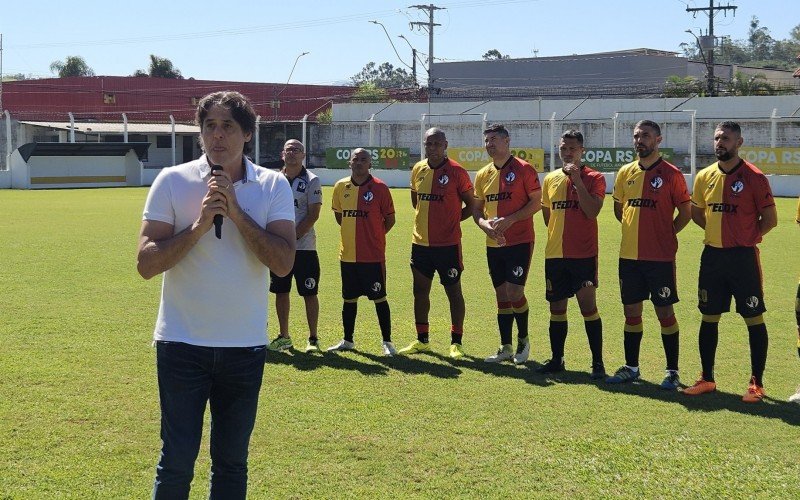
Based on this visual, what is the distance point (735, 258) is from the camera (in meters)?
7.48

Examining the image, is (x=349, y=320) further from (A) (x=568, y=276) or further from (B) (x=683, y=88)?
(B) (x=683, y=88)

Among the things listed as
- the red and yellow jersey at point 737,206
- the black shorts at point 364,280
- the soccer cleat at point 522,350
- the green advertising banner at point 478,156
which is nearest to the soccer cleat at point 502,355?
the soccer cleat at point 522,350

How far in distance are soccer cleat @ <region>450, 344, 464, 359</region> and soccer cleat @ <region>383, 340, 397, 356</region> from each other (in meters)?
0.55

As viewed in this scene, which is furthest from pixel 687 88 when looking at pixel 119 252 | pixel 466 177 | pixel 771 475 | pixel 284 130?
pixel 771 475

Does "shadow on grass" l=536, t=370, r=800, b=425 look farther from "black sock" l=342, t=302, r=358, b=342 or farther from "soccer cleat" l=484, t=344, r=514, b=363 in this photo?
"black sock" l=342, t=302, r=358, b=342

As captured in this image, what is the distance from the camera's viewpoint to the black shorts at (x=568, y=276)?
8305mm

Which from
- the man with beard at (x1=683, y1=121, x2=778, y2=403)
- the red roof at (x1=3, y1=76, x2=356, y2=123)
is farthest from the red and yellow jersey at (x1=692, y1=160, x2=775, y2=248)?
the red roof at (x1=3, y1=76, x2=356, y2=123)

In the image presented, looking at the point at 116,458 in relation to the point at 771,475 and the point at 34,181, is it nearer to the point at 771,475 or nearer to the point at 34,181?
the point at 771,475

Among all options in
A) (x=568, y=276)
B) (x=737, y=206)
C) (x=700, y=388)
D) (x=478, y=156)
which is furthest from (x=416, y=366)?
(x=478, y=156)

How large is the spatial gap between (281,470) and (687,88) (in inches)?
2268

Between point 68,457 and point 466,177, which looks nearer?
point 68,457

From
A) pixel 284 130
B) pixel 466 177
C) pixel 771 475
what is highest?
pixel 284 130

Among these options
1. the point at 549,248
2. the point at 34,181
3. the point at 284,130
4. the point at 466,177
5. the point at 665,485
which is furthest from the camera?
the point at 284,130

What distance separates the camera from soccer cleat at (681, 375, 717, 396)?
742 centimetres
